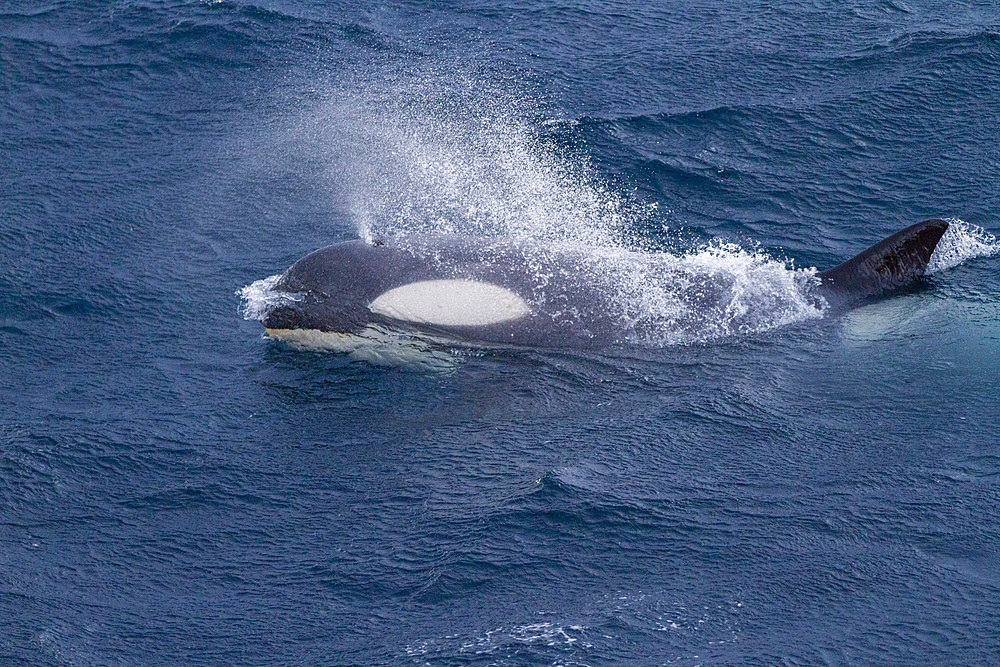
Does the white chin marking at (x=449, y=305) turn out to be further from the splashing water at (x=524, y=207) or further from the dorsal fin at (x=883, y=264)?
the dorsal fin at (x=883, y=264)

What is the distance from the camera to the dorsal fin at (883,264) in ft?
48.6

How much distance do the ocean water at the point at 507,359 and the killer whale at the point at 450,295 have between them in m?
0.34

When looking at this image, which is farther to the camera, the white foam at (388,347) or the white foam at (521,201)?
the white foam at (521,201)

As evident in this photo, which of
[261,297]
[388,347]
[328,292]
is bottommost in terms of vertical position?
[388,347]

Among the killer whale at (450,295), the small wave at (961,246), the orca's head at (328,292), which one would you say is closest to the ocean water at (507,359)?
the small wave at (961,246)

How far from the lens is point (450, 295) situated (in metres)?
13.9

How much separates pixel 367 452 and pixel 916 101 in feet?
42.2

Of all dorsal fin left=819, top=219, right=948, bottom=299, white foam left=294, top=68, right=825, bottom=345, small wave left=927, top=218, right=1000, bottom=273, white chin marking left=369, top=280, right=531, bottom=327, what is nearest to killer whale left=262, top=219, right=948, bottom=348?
white chin marking left=369, top=280, right=531, bottom=327

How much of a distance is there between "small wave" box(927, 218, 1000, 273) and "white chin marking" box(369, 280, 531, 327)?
592cm

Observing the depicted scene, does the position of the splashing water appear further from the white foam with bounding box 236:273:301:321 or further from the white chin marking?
the white chin marking

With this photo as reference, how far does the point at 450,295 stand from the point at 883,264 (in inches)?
222

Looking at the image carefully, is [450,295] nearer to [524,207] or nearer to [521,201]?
[524,207]

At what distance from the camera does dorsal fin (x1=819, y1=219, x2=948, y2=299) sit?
48.6 ft

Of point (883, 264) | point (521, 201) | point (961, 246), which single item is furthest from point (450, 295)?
point (961, 246)
